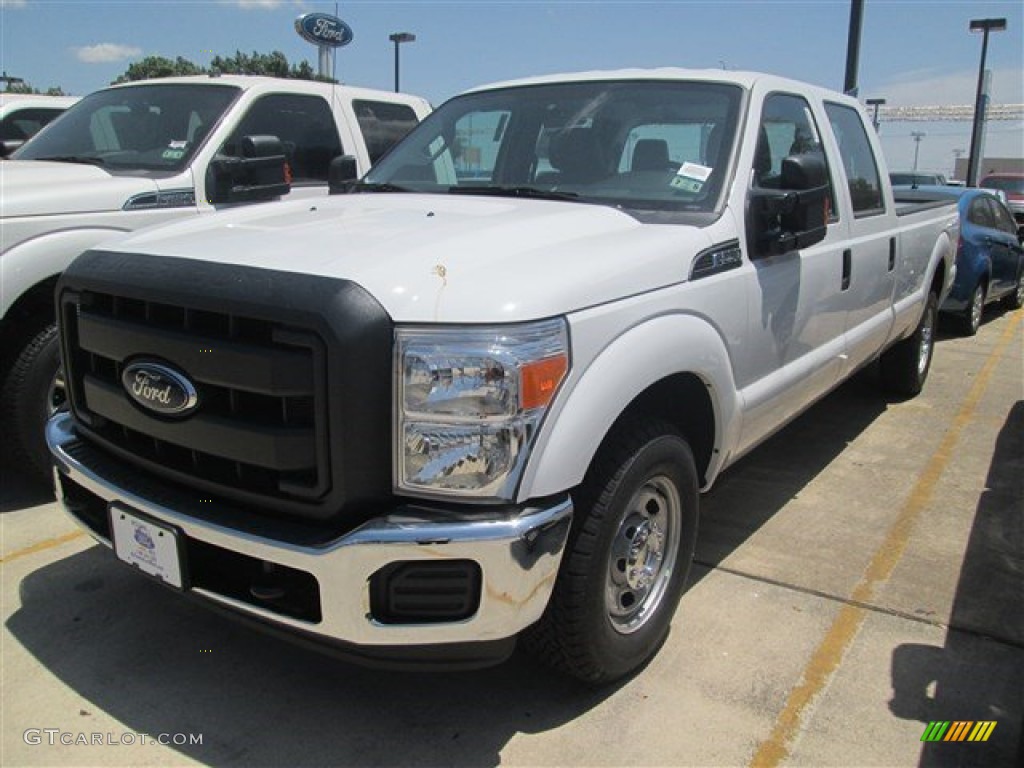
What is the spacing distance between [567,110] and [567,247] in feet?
4.62

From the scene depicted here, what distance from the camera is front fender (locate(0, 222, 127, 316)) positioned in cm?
390

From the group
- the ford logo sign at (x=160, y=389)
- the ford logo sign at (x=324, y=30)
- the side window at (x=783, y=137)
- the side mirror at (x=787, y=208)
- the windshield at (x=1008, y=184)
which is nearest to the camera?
the ford logo sign at (x=160, y=389)

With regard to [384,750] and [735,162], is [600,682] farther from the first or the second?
[735,162]

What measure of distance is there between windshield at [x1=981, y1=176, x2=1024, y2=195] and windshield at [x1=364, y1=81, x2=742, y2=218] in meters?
23.6

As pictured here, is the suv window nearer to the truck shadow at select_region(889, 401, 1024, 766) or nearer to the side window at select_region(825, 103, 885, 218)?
the side window at select_region(825, 103, 885, 218)

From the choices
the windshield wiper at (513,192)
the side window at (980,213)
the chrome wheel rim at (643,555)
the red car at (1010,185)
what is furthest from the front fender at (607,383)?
the red car at (1010,185)

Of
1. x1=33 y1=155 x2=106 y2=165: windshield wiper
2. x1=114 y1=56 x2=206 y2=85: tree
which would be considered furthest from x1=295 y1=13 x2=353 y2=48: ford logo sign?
x1=114 y1=56 x2=206 y2=85: tree

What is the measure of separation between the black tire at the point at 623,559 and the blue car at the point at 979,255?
6459 mm

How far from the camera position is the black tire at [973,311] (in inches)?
372

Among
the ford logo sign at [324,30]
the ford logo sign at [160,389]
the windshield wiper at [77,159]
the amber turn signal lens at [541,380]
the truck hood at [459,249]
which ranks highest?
the ford logo sign at [324,30]

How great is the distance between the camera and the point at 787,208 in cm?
331

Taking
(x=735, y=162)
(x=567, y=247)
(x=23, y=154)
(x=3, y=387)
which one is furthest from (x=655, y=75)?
(x=23, y=154)
